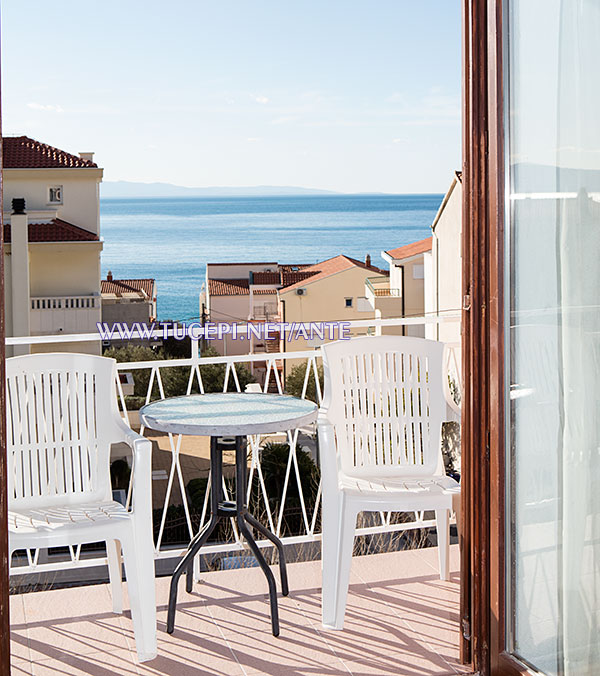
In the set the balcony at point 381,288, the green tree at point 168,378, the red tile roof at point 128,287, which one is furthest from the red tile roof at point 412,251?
the red tile roof at point 128,287

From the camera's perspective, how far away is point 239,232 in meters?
40.8

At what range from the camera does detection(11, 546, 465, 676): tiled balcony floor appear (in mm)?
2334

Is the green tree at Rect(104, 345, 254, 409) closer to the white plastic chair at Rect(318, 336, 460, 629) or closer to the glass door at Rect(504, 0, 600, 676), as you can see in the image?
the white plastic chair at Rect(318, 336, 460, 629)

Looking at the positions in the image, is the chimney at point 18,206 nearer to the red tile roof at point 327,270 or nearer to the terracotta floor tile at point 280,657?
the red tile roof at point 327,270

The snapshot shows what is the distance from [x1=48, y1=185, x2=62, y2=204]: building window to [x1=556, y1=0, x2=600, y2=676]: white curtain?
18289 mm

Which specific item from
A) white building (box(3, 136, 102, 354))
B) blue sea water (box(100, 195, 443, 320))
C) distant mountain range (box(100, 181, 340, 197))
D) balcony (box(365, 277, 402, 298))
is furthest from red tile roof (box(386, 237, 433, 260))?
distant mountain range (box(100, 181, 340, 197))

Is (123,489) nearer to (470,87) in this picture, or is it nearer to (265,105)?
(470,87)

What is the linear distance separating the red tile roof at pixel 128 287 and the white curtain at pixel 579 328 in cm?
2397

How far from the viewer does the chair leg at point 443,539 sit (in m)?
2.88

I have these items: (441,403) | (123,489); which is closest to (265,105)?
(123,489)

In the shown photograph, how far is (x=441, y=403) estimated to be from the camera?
291 cm

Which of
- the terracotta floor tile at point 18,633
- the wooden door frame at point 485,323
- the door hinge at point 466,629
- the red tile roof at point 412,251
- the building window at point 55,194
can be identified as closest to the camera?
the wooden door frame at point 485,323

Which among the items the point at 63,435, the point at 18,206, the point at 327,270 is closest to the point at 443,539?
the point at 63,435

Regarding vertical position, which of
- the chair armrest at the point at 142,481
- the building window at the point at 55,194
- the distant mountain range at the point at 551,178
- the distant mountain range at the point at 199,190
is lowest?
the chair armrest at the point at 142,481
